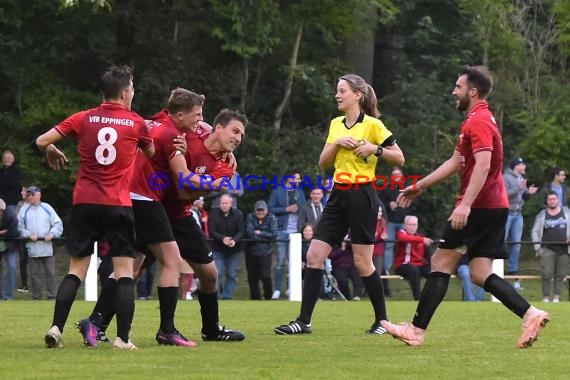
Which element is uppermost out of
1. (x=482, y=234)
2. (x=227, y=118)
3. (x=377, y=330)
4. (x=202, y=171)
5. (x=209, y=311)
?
(x=227, y=118)

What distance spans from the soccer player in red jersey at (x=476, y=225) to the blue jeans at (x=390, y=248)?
12584 mm

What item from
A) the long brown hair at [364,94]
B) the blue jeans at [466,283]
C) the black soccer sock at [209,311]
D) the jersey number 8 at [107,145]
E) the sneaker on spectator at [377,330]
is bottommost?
the blue jeans at [466,283]

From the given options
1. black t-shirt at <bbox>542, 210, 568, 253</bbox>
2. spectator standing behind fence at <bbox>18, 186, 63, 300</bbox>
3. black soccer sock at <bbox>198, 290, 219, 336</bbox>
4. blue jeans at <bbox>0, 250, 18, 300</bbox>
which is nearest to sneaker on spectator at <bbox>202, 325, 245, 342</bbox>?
black soccer sock at <bbox>198, 290, 219, 336</bbox>

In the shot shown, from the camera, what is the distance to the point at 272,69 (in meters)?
31.2

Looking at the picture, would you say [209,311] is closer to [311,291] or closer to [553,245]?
[311,291]

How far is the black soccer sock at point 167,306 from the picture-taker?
33.4 ft

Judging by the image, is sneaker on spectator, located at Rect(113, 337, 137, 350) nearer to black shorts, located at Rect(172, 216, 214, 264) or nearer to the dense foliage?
black shorts, located at Rect(172, 216, 214, 264)

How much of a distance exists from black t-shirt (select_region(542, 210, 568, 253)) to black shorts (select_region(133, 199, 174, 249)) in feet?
42.3

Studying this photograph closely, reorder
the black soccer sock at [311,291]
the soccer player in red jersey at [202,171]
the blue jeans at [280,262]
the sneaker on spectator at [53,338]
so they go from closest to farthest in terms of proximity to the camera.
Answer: the sneaker on spectator at [53,338], the soccer player in red jersey at [202,171], the black soccer sock at [311,291], the blue jeans at [280,262]

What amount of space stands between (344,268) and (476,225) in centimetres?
1157

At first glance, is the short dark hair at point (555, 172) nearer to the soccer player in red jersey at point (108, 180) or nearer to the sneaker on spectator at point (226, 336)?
the sneaker on spectator at point (226, 336)

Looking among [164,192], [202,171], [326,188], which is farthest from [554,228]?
[164,192]

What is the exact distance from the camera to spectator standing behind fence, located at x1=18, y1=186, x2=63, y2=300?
20844 millimetres

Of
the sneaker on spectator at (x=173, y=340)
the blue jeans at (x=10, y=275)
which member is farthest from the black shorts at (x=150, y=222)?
the blue jeans at (x=10, y=275)
